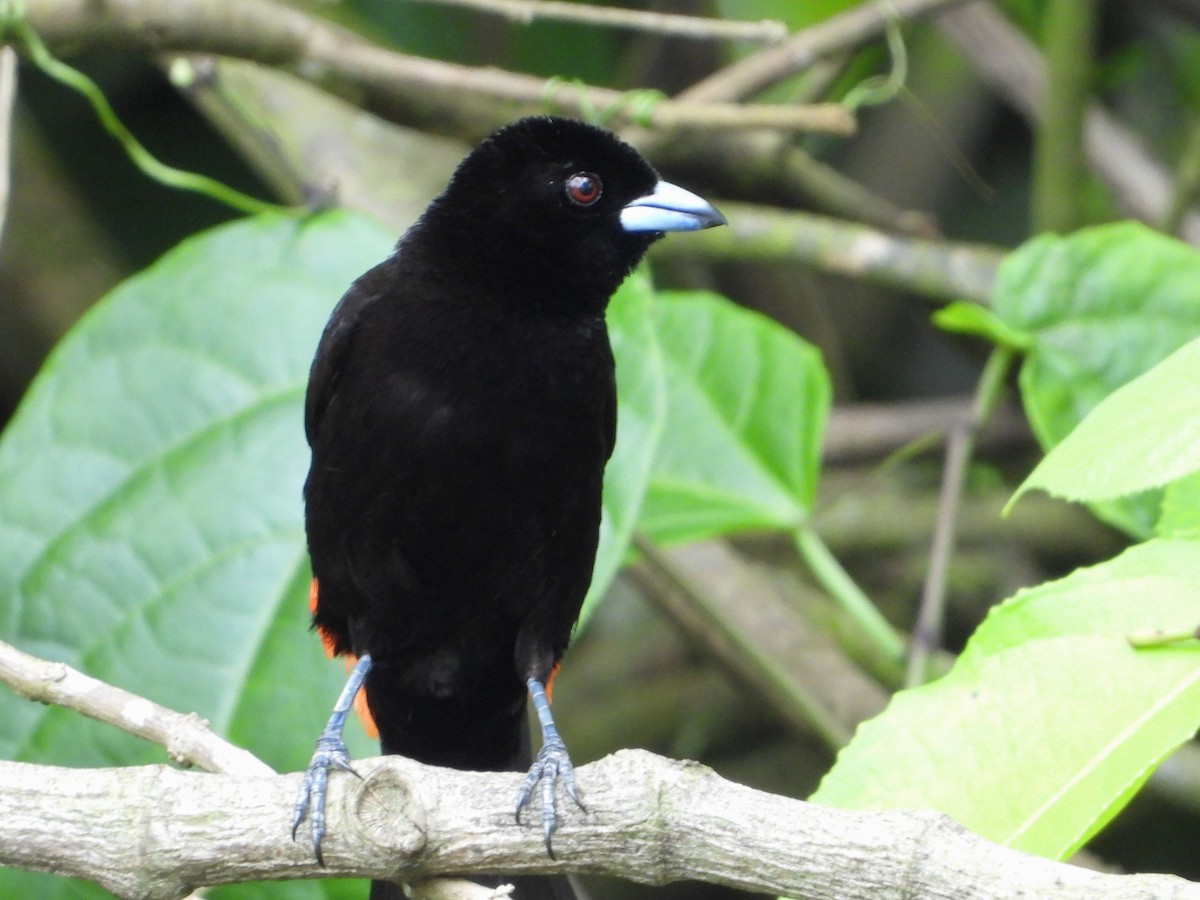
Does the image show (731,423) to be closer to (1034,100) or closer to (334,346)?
(334,346)

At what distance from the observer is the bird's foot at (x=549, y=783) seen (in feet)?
6.03

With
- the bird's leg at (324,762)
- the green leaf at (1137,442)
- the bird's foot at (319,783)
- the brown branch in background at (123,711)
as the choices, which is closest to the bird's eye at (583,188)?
the bird's leg at (324,762)

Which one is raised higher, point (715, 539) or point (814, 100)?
point (814, 100)

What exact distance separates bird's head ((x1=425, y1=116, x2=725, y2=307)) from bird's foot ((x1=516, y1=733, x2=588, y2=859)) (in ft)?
2.69

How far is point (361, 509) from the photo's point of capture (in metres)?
2.63

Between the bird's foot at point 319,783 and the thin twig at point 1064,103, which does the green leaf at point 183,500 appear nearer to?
the bird's foot at point 319,783

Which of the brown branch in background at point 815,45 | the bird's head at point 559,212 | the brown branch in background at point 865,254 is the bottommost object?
the bird's head at point 559,212

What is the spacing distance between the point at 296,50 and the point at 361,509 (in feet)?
3.30

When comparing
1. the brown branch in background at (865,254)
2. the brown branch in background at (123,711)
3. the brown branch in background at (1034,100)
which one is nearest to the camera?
the brown branch in background at (123,711)

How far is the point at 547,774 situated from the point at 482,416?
0.67m

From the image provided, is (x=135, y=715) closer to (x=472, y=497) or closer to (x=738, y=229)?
(x=472, y=497)

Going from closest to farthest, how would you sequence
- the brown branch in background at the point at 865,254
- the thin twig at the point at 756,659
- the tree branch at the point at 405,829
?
the tree branch at the point at 405,829 < the thin twig at the point at 756,659 < the brown branch in background at the point at 865,254

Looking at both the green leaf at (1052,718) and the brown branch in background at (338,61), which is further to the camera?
the brown branch in background at (338,61)

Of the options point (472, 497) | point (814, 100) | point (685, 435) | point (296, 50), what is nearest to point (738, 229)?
point (814, 100)
